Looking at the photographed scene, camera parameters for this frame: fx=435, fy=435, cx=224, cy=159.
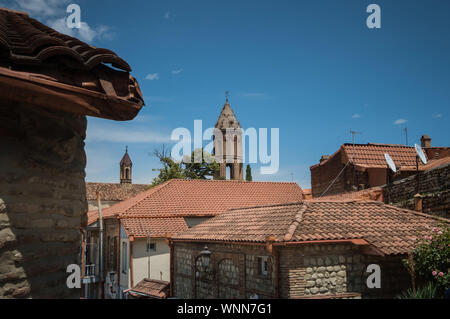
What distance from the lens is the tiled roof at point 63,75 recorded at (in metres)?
3.42

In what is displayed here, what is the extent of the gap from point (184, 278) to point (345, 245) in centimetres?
713

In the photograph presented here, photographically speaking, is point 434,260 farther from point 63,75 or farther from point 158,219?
point 158,219

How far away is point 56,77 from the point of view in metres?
3.62

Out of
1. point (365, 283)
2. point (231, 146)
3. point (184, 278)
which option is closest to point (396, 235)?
point (365, 283)

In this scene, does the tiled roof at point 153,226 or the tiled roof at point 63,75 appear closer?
the tiled roof at point 63,75

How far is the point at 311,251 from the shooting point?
32.9 ft

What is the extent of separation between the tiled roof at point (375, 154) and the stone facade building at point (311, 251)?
8.27 meters

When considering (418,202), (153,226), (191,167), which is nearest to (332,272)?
(418,202)

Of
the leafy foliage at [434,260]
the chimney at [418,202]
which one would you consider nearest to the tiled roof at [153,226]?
the chimney at [418,202]

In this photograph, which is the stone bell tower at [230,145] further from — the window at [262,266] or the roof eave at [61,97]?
the roof eave at [61,97]

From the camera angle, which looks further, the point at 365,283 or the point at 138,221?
the point at 138,221

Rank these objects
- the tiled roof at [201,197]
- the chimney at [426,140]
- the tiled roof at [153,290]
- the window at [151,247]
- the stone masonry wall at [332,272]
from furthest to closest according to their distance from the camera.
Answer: the chimney at [426,140] < the tiled roof at [201,197] < the window at [151,247] < the tiled roof at [153,290] < the stone masonry wall at [332,272]

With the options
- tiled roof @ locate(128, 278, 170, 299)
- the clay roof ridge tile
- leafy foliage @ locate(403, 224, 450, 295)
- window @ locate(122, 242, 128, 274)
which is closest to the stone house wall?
the clay roof ridge tile
